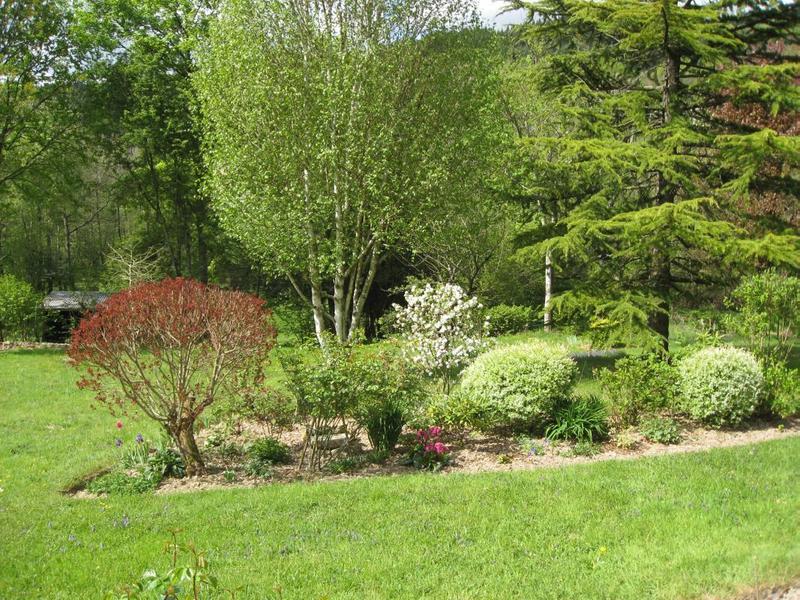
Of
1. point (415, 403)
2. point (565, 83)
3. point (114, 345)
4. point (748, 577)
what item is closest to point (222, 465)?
point (114, 345)

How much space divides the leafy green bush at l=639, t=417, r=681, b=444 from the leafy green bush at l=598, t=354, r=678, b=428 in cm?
→ 21

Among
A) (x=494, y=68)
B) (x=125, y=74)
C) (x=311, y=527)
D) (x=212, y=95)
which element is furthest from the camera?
(x=125, y=74)

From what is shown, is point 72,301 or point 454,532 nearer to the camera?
point 454,532

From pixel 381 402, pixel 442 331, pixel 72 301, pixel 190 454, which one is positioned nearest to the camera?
pixel 190 454

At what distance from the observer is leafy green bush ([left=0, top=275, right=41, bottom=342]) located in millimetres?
20469

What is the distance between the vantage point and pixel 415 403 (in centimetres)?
816

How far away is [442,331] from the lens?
1058 centimetres

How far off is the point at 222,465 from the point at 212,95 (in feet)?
31.2

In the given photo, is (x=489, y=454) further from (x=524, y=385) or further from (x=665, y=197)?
(x=665, y=197)

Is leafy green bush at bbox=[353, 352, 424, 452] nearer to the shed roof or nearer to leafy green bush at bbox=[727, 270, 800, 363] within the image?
leafy green bush at bbox=[727, 270, 800, 363]

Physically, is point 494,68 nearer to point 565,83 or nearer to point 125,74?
point 565,83

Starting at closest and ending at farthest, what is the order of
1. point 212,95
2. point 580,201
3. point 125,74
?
1. point 580,201
2. point 212,95
3. point 125,74

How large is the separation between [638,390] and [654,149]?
3.95 m

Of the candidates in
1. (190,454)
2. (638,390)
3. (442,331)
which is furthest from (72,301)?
(638,390)
